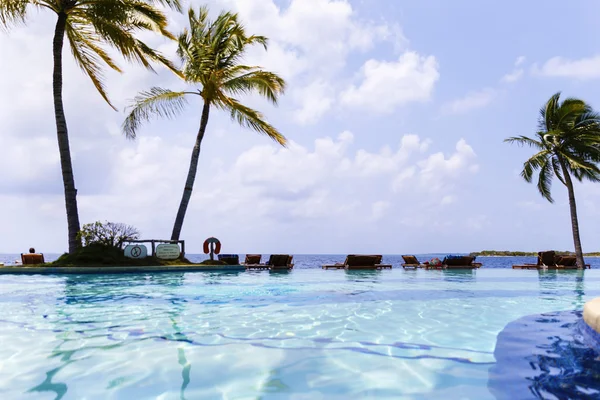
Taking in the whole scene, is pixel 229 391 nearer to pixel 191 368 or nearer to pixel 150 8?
pixel 191 368

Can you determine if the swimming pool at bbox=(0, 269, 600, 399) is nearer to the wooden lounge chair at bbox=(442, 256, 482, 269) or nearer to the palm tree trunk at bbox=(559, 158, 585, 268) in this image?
the wooden lounge chair at bbox=(442, 256, 482, 269)

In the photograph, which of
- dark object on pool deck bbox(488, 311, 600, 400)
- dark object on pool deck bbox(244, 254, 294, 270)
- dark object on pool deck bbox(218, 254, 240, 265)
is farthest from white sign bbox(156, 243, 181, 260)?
dark object on pool deck bbox(488, 311, 600, 400)

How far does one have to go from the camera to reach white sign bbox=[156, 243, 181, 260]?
63.9ft

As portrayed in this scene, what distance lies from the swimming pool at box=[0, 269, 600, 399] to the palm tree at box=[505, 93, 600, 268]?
18697mm

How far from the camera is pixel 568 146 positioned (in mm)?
24406

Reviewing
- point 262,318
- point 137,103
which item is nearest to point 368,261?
point 137,103

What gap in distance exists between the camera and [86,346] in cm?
483

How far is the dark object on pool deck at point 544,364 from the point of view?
333 cm

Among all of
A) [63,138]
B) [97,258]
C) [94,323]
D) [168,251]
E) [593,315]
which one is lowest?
[94,323]

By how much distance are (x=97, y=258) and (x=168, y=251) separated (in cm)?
299

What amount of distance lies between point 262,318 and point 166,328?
57.5 inches

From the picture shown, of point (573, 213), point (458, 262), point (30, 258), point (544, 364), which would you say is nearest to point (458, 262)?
point (458, 262)

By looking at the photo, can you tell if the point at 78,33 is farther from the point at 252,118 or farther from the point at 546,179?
the point at 546,179

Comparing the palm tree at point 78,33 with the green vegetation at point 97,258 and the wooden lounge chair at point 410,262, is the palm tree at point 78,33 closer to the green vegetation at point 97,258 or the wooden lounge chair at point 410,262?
the green vegetation at point 97,258
